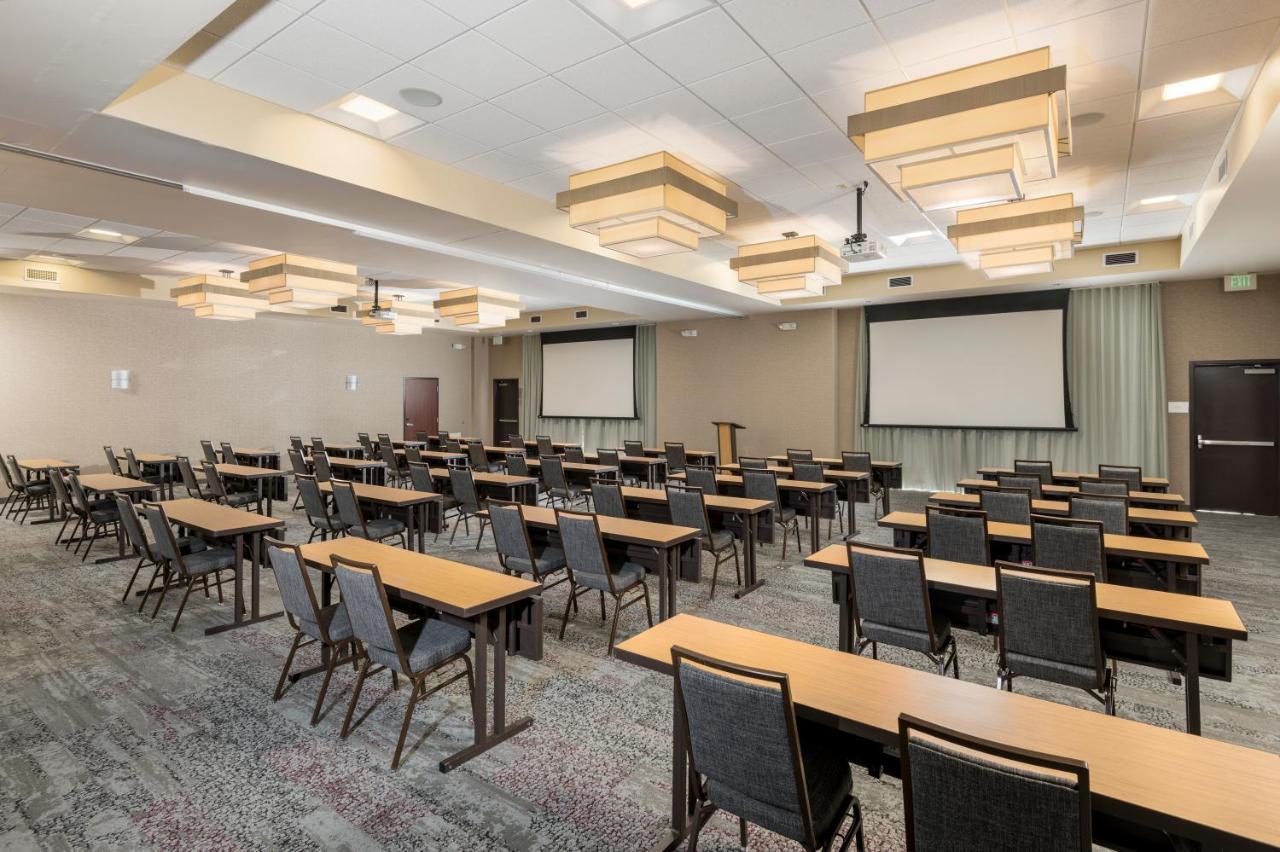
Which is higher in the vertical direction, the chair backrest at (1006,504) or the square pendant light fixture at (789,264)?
the square pendant light fixture at (789,264)

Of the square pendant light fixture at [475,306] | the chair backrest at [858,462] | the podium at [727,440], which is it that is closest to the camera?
the chair backrest at [858,462]

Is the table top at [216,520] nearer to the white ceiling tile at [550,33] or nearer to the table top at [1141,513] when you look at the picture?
the white ceiling tile at [550,33]

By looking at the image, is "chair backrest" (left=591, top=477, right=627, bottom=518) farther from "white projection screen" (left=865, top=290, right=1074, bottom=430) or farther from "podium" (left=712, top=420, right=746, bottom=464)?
"white projection screen" (left=865, top=290, right=1074, bottom=430)

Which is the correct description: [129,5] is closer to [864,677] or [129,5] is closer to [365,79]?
[365,79]

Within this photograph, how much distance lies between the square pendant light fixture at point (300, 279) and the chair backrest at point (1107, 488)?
9051 mm

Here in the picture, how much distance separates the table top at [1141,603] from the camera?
8.51ft

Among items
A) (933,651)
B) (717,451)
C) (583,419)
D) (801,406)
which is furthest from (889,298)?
(933,651)

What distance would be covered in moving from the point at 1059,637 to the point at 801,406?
31.5ft

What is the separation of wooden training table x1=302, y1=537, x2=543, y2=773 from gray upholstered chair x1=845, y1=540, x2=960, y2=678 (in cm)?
161

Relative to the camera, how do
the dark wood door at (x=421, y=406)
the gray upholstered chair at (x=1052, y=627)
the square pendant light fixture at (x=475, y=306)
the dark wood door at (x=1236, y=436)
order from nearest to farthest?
the gray upholstered chair at (x=1052, y=627) < the dark wood door at (x=1236, y=436) < the square pendant light fixture at (x=475, y=306) < the dark wood door at (x=421, y=406)

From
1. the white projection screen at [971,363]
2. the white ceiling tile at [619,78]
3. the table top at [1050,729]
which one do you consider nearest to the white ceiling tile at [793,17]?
the white ceiling tile at [619,78]

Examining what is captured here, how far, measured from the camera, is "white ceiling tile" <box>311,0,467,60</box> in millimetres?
3418

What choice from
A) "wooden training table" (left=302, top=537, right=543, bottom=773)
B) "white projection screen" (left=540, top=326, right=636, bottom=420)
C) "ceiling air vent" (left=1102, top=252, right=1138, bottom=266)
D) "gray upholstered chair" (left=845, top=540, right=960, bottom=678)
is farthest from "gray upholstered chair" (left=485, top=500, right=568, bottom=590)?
"white projection screen" (left=540, top=326, right=636, bottom=420)

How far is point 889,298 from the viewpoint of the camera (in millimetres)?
10922
